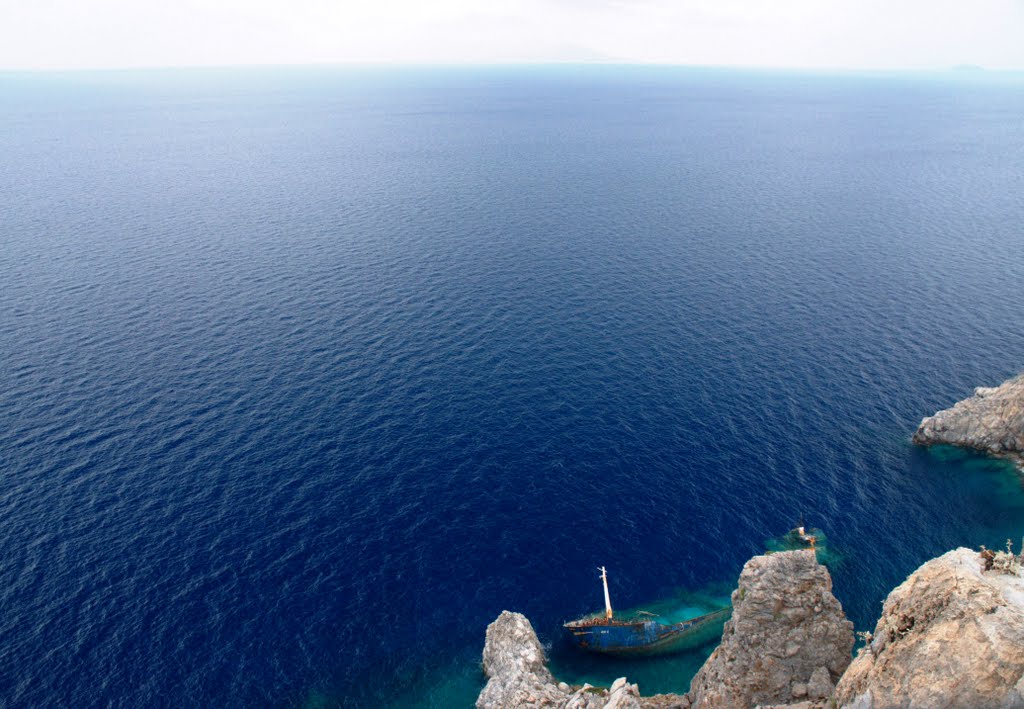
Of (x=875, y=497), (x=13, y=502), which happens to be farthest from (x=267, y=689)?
(x=875, y=497)

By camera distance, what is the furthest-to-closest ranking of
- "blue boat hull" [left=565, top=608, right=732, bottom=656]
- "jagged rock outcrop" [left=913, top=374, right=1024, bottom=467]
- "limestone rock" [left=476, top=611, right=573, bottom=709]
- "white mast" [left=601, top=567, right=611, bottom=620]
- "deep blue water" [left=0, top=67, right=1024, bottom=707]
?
1. "jagged rock outcrop" [left=913, top=374, right=1024, bottom=467]
2. "white mast" [left=601, top=567, right=611, bottom=620]
3. "deep blue water" [left=0, top=67, right=1024, bottom=707]
4. "blue boat hull" [left=565, top=608, right=732, bottom=656]
5. "limestone rock" [left=476, top=611, right=573, bottom=709]

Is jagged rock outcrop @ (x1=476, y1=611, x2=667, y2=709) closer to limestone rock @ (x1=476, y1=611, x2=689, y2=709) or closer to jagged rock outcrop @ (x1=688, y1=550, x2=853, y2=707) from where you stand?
limestone rock @ (x1=476, y1=611, x2=689, y2=709)

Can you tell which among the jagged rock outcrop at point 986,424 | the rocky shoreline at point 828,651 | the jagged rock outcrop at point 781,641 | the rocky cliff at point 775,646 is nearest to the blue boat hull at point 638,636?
the rocky shoreline at point 828,651

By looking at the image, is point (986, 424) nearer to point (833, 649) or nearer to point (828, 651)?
point (833, 649)

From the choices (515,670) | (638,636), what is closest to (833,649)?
(638,636)

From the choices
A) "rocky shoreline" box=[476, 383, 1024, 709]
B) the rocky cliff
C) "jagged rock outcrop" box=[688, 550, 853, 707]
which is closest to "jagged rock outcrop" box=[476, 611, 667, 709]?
"rocky shoreline" box=[476, 383, 1024, 709]
